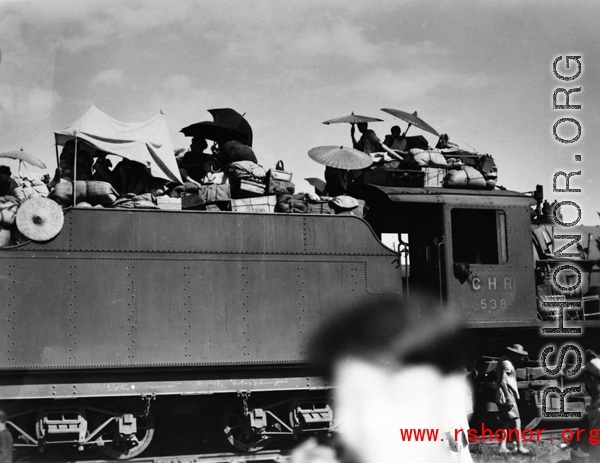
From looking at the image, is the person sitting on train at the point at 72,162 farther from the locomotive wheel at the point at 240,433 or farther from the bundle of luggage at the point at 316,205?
the locomotive wheel at the point at 240,433

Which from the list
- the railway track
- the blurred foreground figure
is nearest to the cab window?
the blurred foreground figure

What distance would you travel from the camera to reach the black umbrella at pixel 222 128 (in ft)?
35.4

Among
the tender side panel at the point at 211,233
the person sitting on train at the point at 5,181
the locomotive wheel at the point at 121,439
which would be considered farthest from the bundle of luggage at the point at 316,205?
the person sitting on train at the point at 5,181

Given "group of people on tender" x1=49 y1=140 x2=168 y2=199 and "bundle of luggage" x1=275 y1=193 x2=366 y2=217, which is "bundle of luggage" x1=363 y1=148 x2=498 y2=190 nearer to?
"bundle of luggage" x1=275 y1=193 x2=366 y2=217

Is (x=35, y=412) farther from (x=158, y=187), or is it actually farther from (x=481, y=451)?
(x=481, y=451)

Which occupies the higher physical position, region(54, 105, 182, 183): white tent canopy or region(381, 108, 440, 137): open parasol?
region(381, 108, 440, 137): open parasol

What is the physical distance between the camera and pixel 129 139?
9.05m

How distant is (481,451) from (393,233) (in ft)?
10.1

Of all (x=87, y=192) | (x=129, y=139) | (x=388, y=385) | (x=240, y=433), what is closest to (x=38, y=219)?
(x=87, y=192)

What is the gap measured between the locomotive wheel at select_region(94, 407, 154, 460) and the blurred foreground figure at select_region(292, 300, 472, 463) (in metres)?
1.78

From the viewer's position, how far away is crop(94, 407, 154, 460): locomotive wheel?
842 cm

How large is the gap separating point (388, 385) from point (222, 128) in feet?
14.3

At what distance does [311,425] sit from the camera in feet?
29.6

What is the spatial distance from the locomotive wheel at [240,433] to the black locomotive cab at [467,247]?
2.64 metres
